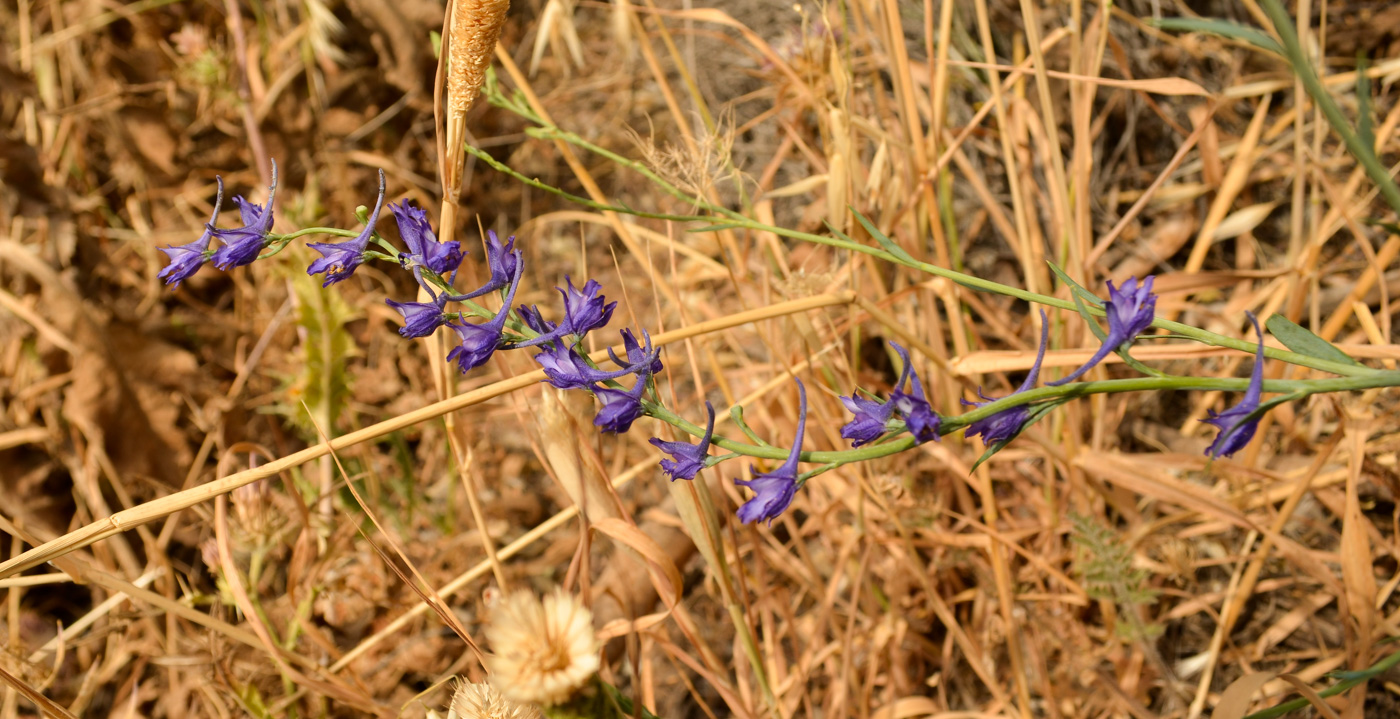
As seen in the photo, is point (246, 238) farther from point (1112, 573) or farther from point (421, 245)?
point (1112, 573)

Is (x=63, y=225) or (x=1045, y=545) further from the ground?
(x=63, y=225)

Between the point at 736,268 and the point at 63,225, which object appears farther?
the point at 63,225

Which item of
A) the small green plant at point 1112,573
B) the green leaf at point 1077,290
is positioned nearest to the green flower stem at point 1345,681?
the small green plant at point 1112,573

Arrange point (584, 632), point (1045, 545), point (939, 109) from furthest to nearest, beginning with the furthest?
point (1045, 545), point (939, 109), point (584, 632)

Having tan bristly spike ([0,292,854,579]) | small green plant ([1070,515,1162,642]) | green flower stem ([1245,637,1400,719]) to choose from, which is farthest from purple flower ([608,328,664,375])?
small green plant ([1070,515,1162,642])

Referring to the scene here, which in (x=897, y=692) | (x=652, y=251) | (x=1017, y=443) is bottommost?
(x=897, y=692)

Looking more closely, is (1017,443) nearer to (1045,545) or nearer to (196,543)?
(1045,545)

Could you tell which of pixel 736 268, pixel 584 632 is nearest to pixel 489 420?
pixel 736 268
